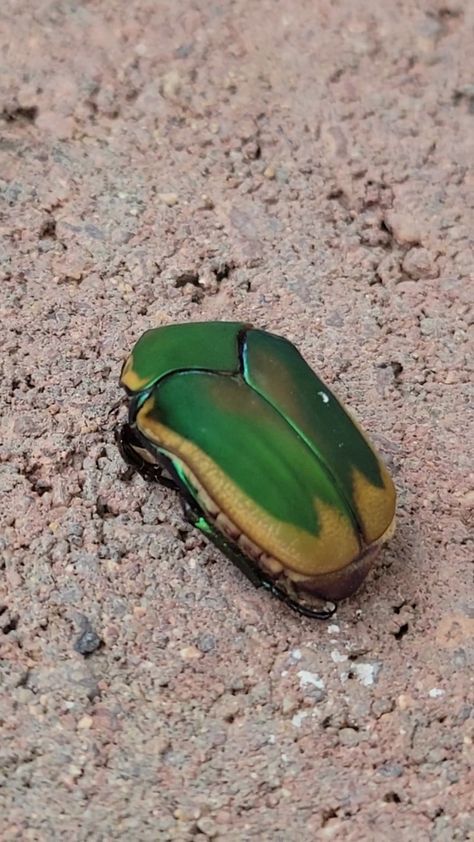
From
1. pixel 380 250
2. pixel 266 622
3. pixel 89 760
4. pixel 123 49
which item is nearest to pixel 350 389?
pixel 380 250

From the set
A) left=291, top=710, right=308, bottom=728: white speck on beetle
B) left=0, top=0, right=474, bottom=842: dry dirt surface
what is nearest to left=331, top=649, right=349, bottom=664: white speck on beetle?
left=0, top=0, right=474, bottom=842: dry dirt surface

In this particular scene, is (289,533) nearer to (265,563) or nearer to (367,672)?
(265,563)

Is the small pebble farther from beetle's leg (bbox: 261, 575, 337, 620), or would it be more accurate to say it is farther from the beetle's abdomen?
beetle's leg (bbox: 261, 575, 337, 620)

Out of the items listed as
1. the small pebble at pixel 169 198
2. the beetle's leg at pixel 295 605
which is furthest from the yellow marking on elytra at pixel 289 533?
the small pebble at pixel 169 198

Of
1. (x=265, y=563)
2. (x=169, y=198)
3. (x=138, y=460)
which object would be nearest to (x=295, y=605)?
(x=265, y=563)

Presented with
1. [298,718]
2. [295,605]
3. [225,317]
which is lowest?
[298,718]

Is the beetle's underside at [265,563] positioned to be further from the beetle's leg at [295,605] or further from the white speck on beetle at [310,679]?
the white speck on beetle at [310,679]

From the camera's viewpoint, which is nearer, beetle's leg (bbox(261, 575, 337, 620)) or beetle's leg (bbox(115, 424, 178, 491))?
beetle's leg (bbox(261, 575, 337, 620))
